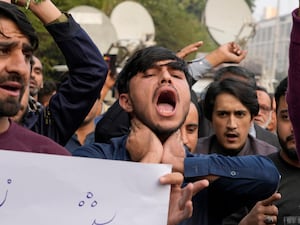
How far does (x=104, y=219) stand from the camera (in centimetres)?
267

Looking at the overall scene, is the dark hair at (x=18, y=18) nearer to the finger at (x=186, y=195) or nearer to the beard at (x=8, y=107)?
the beard at (x=8, y=107)

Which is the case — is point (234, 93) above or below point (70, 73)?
below

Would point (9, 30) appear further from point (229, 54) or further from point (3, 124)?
point (229, 54)

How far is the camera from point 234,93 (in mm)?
5109

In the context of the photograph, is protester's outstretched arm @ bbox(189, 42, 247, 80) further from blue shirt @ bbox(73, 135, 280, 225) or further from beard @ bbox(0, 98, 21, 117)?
beard @ bbox(0, 98, 21, 117)

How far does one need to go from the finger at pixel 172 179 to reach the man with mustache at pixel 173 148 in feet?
0.48

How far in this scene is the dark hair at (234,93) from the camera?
5.07 m

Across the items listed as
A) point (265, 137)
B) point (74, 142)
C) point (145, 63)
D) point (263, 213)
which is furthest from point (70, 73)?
point (265, 137)

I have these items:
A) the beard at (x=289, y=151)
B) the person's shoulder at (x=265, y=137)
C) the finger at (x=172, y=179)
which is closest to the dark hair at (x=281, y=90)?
the beard at (x=289, y=151)

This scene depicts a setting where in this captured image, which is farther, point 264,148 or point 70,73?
point 264,148

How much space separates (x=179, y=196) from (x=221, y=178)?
0.25 m

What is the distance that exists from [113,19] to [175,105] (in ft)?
59.1

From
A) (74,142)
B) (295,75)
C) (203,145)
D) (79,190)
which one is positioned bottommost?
(74,142)

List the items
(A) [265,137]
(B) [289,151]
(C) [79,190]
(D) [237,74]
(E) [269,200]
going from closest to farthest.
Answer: (C) [79,190]
(E) [269,200]
(B) [289,151]
(D) [237,74]
(A) [265,137]
